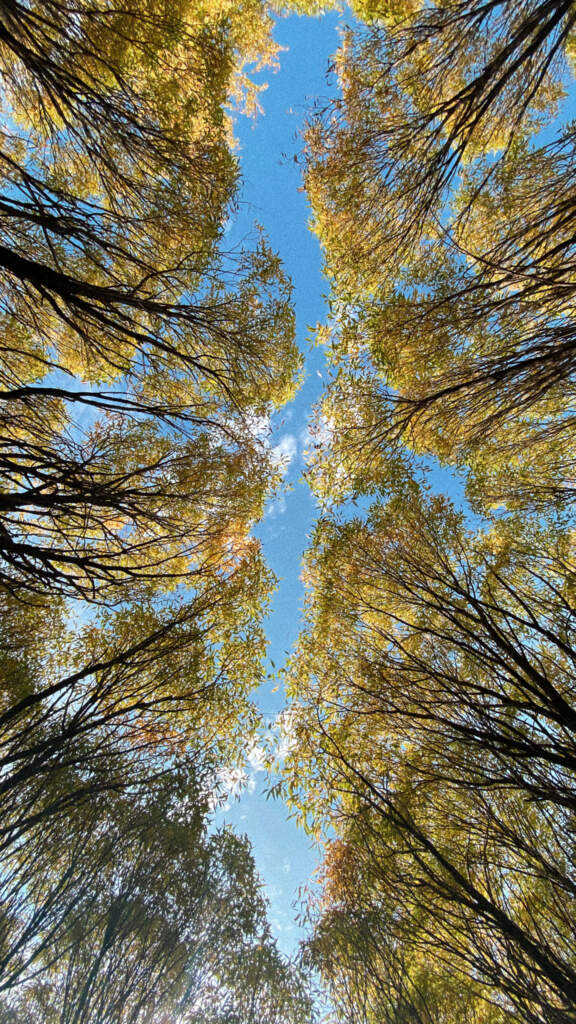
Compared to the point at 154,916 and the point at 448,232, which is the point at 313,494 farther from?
the point at 154,916

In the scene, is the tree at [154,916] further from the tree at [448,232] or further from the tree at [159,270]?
the tree at [448,232]

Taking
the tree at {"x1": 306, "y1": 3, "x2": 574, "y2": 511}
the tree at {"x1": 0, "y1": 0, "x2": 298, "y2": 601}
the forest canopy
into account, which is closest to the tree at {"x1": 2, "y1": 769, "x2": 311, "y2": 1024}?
the forest canopy

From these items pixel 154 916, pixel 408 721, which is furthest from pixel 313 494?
pixel 154 916

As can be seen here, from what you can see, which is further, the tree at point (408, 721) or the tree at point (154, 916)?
the tree at point (154, 916)

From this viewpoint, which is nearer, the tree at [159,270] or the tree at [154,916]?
the tree at [159,270]

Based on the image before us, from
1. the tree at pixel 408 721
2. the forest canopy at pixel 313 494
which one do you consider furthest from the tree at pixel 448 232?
the tree at pixel 408 721

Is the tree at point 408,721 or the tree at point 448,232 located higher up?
the tree at point 448,232

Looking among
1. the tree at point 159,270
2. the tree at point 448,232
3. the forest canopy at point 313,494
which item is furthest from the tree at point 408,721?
the tree at point 159,270

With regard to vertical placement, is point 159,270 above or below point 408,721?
above

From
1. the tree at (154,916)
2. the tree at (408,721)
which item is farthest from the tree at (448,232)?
the tree at (154,916)

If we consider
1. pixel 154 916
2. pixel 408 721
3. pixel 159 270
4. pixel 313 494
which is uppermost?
pixel 159 270

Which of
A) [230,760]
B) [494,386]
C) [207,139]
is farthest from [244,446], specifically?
[230,760]

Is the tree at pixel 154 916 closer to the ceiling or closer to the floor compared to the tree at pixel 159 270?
closer to the floor

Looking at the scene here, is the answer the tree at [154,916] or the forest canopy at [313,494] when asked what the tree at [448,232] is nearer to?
the forest canopy at [313,494]
